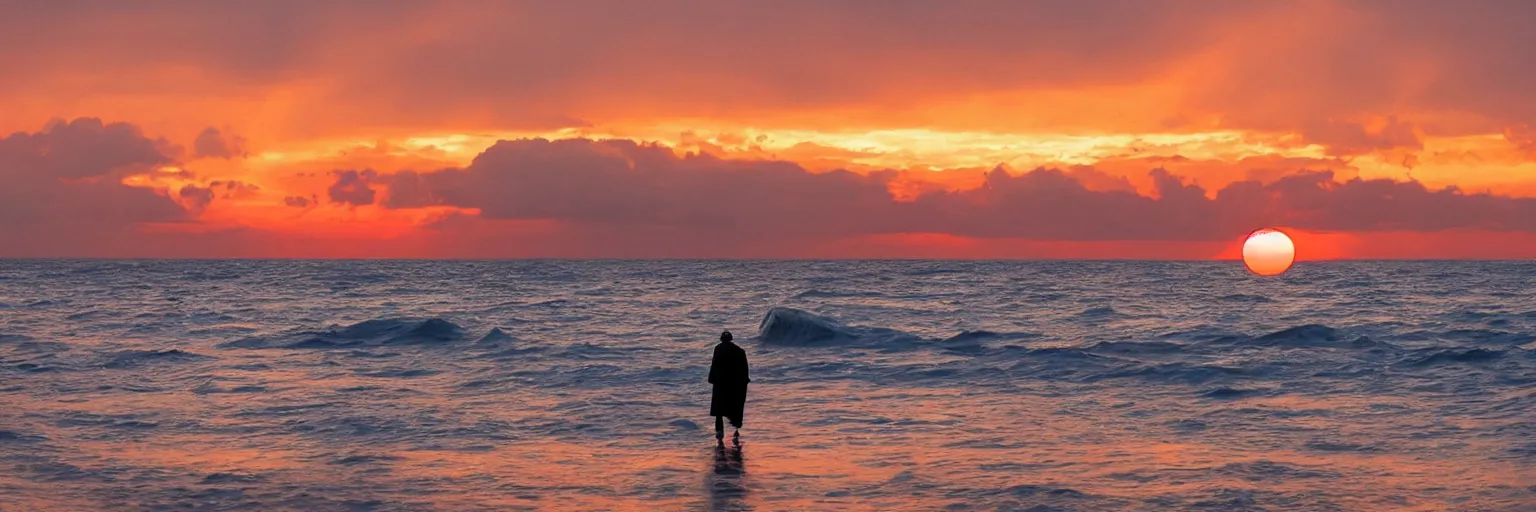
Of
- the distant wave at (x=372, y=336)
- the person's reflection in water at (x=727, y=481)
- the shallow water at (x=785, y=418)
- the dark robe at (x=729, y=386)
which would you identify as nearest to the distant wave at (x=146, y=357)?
the shallow water at (x=785, y=418)

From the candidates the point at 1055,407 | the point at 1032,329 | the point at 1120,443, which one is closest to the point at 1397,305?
the point at 1032,329

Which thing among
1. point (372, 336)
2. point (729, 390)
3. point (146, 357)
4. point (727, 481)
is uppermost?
point (729, 390)

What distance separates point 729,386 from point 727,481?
3534 mm

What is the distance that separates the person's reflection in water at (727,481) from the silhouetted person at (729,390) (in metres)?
0.90

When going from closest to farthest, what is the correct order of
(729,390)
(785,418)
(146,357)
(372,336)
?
(729,390), (785,418), (146,357), (372,336)

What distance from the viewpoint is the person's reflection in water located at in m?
12.5

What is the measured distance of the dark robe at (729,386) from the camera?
17188 mm

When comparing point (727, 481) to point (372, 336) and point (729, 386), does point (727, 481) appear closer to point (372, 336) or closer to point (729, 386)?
point (729, 386)

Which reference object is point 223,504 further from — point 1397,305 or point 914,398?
point 1397,305

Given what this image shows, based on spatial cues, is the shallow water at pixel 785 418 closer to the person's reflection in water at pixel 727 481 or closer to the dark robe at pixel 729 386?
the person's reflection in water at pixel 727 481

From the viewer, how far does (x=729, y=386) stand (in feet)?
56.5

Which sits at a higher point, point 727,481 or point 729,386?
point 729,386

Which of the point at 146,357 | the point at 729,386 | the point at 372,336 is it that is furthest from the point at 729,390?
the point at 372,336

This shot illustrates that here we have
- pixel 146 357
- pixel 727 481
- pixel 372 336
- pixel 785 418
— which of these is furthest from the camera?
pixel 372 336
